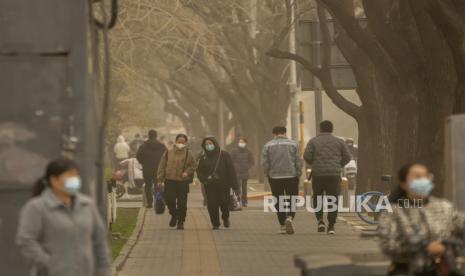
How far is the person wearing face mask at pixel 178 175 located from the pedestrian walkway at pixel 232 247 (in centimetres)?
42

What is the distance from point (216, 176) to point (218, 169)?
0.43 feet

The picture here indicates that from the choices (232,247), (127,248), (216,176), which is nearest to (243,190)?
(216,176)

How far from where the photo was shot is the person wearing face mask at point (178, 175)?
1020 inches

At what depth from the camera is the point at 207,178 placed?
85.0ft

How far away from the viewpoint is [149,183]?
34500 millimetres

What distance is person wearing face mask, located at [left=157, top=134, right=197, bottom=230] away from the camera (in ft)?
85.0

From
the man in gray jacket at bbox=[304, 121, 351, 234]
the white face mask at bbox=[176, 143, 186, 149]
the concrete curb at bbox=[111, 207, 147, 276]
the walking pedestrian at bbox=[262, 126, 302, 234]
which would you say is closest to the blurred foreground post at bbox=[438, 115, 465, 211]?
the concrete curb at bbox=[111, 207, 147, 276]

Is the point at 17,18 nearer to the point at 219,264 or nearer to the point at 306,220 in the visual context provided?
the point at 219,264

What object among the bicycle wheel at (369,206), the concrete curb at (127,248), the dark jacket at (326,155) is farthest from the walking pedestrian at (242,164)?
the dark jacket at (326,155)

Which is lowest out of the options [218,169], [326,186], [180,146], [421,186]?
[326,186]

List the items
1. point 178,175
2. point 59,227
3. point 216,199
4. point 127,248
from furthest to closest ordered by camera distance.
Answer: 1. point 178,175
2. point 216,199
3. point 127,248
4. point 59,227

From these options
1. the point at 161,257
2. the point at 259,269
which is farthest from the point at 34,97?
the point at 161,257

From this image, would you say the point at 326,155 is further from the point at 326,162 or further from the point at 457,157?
the point at 457,157

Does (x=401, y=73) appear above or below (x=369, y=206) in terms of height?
above
